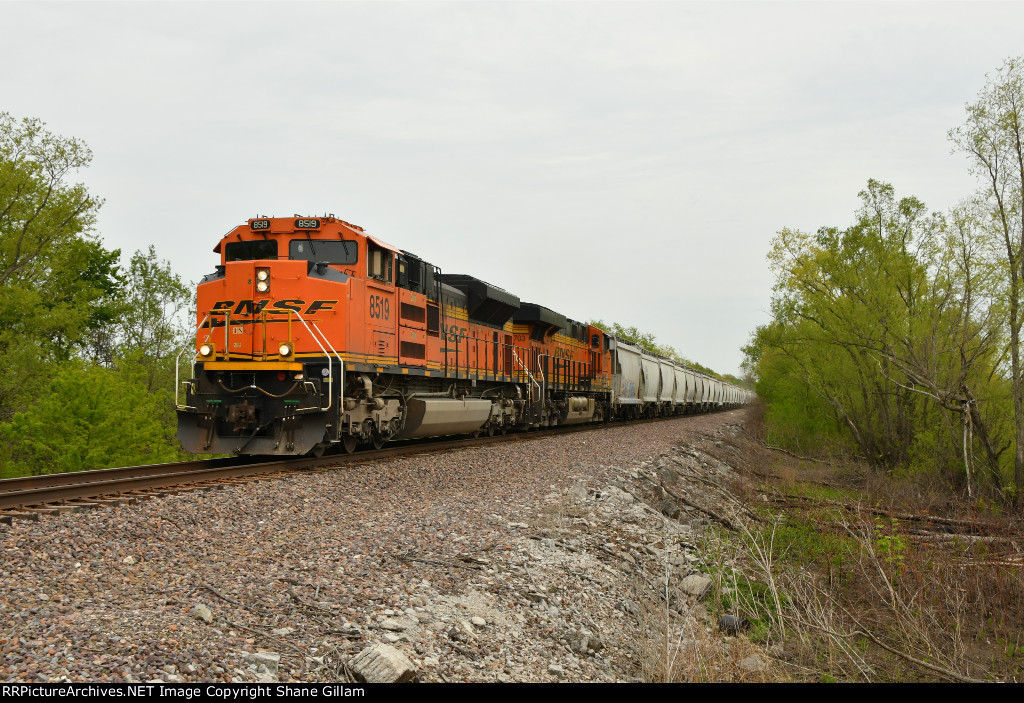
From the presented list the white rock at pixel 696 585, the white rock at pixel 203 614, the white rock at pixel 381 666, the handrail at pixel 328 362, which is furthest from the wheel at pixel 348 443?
the white rock at pixel 381 666

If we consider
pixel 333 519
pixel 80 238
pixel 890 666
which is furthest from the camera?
pixel 80 238

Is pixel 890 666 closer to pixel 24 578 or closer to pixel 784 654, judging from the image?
pixel 784 654

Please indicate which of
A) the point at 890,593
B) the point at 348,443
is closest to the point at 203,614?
the point at 890,593

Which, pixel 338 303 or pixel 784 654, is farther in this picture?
pixel 338 303

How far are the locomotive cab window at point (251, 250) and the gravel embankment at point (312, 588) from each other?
500 centimetres

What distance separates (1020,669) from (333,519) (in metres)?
6.54

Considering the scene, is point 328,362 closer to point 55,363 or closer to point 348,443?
point 348,443

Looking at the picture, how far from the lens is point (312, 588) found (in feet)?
17.6

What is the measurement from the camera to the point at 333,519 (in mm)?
7645

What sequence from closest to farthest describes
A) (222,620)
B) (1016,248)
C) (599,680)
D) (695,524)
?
(222,620) < (599,680) < (695,524) < (1016,248)

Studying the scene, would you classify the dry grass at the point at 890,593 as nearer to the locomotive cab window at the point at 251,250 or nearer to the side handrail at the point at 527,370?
the locomotive cab window at the point at 251,250

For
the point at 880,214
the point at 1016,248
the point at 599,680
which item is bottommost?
the point at 599,680

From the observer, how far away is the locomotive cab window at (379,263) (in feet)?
42.4

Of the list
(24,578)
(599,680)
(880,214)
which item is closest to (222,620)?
(24,578)
